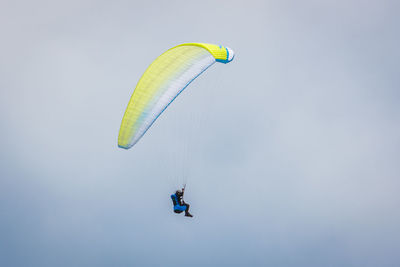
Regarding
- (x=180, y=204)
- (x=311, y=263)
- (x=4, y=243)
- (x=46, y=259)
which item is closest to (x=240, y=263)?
(x=311, y=263)

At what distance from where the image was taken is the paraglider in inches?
1111

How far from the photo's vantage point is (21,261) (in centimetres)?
17650

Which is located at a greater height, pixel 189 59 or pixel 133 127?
pixel 189 59

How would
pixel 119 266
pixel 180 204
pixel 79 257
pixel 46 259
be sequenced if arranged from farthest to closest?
pixel 119 266 < pixel 79 257 < pixel 46 259 < pixel 180 204

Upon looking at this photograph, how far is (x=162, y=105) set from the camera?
92.7 feet

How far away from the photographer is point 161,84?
28.6m

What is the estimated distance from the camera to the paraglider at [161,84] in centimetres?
2822

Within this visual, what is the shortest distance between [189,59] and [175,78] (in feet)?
4.63

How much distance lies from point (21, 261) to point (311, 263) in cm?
10652

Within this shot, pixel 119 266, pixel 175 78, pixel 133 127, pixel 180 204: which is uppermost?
pixel 119 266

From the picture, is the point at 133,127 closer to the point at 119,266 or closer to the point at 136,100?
the point at 136,100

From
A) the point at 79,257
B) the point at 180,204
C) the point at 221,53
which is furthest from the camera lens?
the point at 79,257

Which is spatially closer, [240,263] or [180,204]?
[180,204]

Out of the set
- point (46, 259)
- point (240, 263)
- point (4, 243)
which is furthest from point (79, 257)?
point (240, 263)
